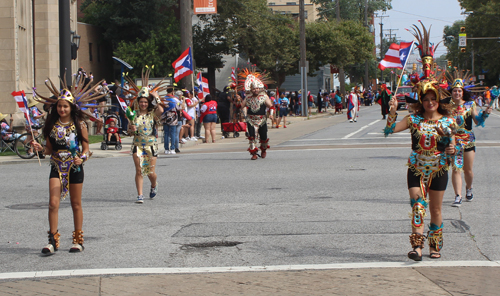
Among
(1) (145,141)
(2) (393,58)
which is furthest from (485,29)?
(1) (145,141)

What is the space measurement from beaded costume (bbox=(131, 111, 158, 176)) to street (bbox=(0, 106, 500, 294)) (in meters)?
0.65

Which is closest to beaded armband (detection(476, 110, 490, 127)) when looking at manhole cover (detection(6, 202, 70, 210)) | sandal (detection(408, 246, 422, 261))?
sandal (detection(408, 246, 422, 261))

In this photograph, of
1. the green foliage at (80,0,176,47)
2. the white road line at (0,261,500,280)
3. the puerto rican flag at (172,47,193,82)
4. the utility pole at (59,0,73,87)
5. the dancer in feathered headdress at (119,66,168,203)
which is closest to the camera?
the white road line at (0,261,500,280)

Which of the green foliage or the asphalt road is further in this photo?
the green foliage

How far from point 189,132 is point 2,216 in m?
13.9

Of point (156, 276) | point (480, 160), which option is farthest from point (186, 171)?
point (156, 276)

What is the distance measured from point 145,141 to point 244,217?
2.37 metres

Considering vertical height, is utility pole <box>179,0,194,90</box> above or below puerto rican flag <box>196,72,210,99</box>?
above

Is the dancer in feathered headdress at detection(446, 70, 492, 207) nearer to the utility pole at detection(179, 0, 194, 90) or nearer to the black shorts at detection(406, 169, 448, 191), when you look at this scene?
the black shorts at detection(406, 169, 448, 191)

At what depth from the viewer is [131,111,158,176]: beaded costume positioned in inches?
396

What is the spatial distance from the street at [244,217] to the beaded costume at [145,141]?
650 millimetres

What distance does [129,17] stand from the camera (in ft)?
147

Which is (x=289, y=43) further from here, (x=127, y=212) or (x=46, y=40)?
(x=127, y=212)

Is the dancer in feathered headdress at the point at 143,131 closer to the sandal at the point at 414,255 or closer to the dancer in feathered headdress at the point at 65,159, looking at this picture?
the dancer in feathered headdress at the point at 65,159
